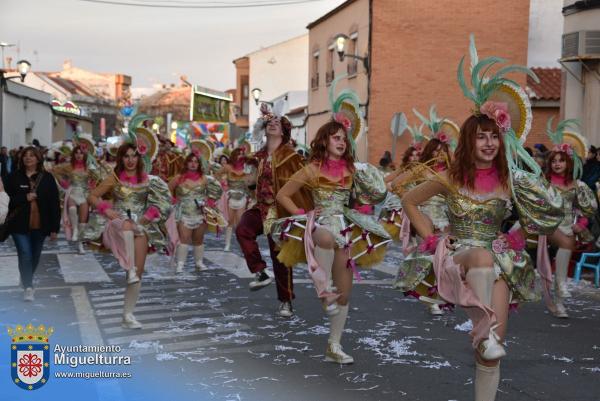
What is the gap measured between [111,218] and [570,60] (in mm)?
14566

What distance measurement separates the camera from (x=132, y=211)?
918cm

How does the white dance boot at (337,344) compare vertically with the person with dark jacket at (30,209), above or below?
below

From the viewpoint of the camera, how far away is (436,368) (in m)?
7.26

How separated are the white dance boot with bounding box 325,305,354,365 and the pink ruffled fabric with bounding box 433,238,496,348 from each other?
6.10ft

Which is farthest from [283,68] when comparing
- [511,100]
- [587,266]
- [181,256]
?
[511,100]

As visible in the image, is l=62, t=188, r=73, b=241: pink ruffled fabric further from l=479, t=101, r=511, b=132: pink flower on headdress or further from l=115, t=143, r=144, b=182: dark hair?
l=479, t=101, r=511, b=132: pink flower on headdress

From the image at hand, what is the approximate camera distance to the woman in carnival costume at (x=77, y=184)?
17703mm

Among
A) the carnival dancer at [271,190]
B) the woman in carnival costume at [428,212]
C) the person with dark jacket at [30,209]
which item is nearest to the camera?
the woman in carnival costume at [428,212]

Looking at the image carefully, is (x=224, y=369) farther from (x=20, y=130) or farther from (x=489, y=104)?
(x=20, y=130)

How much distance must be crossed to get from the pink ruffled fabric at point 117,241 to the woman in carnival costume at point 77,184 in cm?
862

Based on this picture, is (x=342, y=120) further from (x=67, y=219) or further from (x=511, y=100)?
(x=67, y=219)

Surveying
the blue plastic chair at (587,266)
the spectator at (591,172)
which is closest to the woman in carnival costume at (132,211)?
the blue plastic chair at (587,266)

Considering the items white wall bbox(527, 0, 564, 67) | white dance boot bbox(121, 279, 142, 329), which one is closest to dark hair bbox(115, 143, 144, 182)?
white dance boot bbox(121, 279, 142, 329)

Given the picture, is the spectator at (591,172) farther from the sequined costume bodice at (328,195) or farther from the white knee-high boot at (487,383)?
the white knee-high boot at (487,383)
